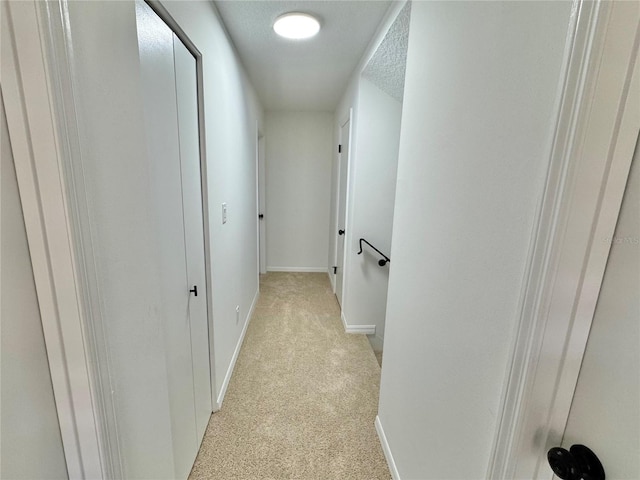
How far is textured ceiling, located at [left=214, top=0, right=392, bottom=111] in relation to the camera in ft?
5.25

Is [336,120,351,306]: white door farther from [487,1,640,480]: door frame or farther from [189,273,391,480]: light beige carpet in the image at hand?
[487,1,640,480]: door frame

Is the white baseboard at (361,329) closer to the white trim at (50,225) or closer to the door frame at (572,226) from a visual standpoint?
the door frame at (572,226)

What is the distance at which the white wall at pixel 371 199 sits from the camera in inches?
95.0

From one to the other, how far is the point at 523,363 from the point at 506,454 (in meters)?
0.24

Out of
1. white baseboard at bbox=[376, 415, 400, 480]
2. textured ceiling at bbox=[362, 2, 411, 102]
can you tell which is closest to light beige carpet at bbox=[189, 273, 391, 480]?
white baseboard at bbox=[376, 415, 400, 480]

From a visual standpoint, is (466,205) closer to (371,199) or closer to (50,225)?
(50,225)

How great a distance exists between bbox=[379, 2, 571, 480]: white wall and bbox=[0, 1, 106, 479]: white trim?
0.94m

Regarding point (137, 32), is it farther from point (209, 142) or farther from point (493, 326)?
point (493, 326)

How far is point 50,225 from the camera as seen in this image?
Result: 0.55m

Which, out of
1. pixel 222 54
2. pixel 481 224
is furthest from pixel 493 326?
pixel 222 54

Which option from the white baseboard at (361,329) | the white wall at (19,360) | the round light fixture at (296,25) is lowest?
the white baseboard at (361,329)

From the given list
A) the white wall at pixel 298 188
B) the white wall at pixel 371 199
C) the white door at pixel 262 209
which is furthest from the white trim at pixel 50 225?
the white wall at pixel 298 188

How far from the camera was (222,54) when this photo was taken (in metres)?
1.73

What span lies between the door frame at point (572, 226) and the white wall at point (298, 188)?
151 inches
